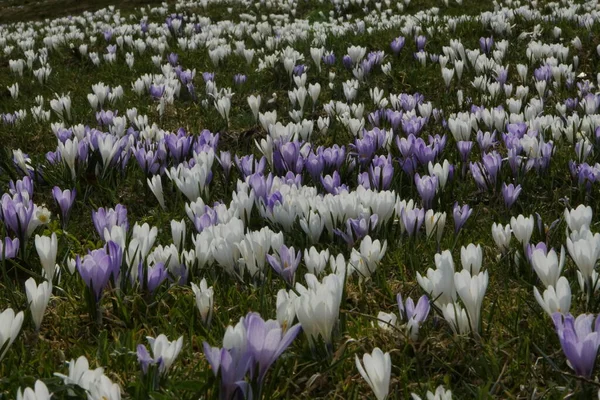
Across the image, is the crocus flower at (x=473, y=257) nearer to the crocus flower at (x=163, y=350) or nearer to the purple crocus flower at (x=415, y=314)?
the purple crocus flower at (x=415, y=314)

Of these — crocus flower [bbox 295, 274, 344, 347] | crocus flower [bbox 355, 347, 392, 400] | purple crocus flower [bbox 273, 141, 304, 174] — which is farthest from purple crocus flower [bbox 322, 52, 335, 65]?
crocus flower [bbox 355, 347, 392, 400]

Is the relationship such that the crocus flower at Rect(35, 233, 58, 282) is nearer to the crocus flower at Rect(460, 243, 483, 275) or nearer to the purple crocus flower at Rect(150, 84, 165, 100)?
the crocus flower at Rect(460, 243, 483, 275)

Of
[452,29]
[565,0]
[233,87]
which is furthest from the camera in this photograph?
[565,0]

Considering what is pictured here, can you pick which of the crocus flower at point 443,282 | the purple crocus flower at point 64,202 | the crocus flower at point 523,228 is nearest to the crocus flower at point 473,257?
the crocus flower at point 443,282

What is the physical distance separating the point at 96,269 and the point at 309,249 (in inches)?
41.7

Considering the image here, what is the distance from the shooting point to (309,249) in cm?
302

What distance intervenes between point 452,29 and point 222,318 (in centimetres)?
744

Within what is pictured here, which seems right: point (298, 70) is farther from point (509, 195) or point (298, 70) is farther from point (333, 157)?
point (509, 195)

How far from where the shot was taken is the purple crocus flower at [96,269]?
2348 mm

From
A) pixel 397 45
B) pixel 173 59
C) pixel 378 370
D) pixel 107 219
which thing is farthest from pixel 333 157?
pixel 173 59

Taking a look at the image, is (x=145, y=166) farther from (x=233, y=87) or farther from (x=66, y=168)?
(x=233, y=87)

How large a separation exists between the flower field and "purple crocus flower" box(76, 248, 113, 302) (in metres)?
0.01

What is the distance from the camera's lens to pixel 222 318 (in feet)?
8.18

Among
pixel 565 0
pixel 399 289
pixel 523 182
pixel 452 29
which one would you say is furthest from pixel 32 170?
pixel 565 0
